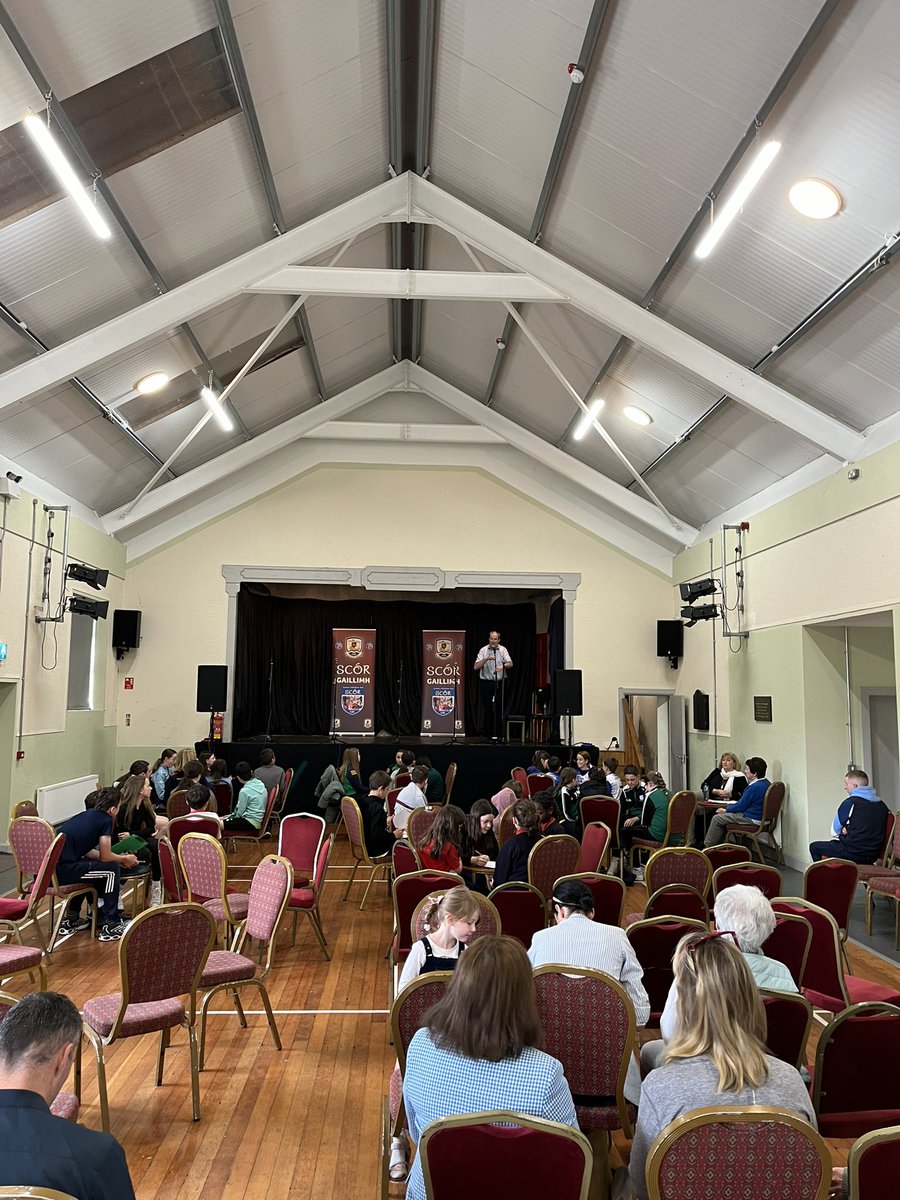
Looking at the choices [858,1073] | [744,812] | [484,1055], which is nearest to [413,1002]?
[484,1055]

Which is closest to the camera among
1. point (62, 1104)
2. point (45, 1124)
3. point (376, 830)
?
point (45, 1124)

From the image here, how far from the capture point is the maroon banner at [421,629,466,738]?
50.6 ft

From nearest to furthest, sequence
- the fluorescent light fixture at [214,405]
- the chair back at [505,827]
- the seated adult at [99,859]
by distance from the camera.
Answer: the seated adult at [99,859] < the chair back at [505,827] < the fluorescent light fixture at [214,405]

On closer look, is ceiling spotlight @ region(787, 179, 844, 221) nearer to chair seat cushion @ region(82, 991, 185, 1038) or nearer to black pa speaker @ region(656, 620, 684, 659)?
chair seat cushion @ region(82, 991, 185, 1038)

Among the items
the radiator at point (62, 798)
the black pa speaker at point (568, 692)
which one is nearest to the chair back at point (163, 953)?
the radiator at point (62, 798)

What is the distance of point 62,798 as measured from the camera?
436 inches

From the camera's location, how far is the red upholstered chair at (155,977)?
11.3 ft

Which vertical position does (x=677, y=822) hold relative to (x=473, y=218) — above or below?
below

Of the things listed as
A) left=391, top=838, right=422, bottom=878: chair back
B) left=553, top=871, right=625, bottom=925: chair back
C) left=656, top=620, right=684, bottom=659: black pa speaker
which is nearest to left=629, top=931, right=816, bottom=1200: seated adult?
left=553, top=871, right=625, bottom=925: chair back

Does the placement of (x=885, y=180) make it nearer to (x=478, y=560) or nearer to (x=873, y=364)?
(x=873, y=364)

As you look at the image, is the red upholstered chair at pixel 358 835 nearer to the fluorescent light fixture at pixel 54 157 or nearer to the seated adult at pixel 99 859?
the seated adult at pixel 99 859

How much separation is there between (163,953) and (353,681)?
11832mm

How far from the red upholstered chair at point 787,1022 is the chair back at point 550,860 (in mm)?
2454

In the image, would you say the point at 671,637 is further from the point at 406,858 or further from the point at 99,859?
the point at 99,859
